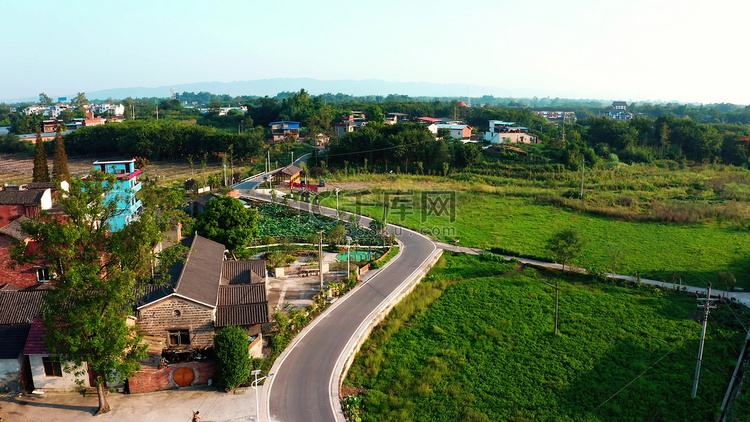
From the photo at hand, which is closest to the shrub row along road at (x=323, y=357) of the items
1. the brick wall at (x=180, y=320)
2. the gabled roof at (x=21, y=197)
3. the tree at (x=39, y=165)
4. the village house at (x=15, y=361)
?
the brick wall at (x=180, y=320)

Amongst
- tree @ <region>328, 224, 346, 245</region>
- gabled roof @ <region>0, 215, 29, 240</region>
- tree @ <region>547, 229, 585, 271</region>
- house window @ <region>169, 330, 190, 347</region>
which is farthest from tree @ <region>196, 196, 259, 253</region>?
tree @ <region>547, 229, 585, 271</region>

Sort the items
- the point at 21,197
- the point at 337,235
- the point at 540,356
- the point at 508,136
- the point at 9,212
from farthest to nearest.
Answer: the point at 508,136 < the point at 337,235 < the point at 21,197 < the point at 9,212 < the point at 540,356

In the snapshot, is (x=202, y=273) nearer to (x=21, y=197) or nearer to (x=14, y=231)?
(x=14, y=231)

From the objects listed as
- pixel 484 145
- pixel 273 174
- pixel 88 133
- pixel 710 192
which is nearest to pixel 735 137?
pixel 710 192

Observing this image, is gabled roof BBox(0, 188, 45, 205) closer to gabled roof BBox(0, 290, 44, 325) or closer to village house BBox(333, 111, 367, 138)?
gabled roof BBox(0, 290, 44, 325)

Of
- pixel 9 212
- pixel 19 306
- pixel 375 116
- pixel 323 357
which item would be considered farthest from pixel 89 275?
pixel 375 116

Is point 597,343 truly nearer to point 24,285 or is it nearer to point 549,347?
point 549,347

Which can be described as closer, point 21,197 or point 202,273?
point 202,273
